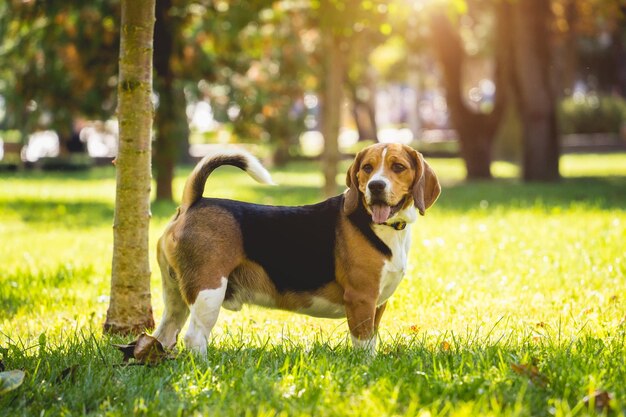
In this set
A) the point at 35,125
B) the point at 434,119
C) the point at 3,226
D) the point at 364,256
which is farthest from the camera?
the point at 434,119

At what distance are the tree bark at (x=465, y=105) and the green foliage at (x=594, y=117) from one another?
60.8 ft

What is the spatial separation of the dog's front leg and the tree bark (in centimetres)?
1724

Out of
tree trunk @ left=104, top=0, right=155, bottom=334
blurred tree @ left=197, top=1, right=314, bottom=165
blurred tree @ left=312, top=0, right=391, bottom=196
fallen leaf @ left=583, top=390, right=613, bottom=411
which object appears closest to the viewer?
fallen leaf @ left=583, top=390, right=613, bottom=411

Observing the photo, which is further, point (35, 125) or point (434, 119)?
point (434, 119)

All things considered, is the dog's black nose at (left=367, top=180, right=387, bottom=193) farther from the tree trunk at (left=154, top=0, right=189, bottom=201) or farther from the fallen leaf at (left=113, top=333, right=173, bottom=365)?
the tree trunk at (left=154, top=0, right=189, bottom=201)

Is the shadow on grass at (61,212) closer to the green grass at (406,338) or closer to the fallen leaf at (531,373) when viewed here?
the green grass at (406,338)

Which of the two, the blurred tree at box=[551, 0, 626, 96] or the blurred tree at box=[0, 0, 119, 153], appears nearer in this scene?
the blurred tree at box=[0, 0, 119, 153]

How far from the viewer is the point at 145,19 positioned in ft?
19.2

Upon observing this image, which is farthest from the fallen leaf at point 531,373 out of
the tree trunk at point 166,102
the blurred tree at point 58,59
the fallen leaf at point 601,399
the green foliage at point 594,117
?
the green foliage at point 594,117

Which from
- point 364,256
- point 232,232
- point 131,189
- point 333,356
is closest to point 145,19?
point 131,189

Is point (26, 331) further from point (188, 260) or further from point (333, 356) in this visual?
point (333, 356)

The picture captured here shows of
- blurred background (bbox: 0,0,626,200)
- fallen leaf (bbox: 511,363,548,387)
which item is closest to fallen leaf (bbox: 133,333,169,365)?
fallen leaf (bbox: 511,363,548,387)

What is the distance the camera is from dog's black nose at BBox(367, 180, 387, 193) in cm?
501

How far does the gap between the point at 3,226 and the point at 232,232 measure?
9822 millimetres
